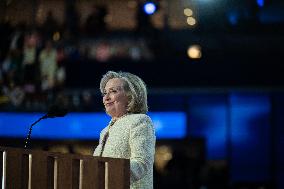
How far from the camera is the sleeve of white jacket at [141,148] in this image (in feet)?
8.68

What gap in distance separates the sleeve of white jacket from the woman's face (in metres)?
0.20

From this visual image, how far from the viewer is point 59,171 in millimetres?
2531

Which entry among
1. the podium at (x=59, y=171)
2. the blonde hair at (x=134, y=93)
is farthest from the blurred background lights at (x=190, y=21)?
the podium at (x=59, y=171)

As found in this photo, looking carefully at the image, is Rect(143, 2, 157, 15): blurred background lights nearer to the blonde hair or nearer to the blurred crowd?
the blurred crowd

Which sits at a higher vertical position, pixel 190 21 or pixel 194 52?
pixel 190 21

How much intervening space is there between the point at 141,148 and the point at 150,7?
9.76m

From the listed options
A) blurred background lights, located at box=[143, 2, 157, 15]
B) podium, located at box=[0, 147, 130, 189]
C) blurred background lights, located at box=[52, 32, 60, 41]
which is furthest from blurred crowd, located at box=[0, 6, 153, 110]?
podium, located at box=[0, 147, 130, 189]

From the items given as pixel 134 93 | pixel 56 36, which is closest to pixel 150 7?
pixel 56 36

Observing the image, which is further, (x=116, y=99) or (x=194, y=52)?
(x=194, y=52)

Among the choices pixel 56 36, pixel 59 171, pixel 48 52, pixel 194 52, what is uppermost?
pixel 56 36

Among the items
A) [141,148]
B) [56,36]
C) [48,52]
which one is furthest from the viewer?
[56,36]

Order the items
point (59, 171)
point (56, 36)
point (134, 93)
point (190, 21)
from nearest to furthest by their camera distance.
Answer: point (59, 171), point (134, 93), point (56, 36), point (190, 21)

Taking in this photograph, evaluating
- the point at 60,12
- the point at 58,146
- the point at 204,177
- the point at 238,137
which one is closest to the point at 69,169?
the point at 204,177

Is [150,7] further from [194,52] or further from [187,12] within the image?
[194,52]
